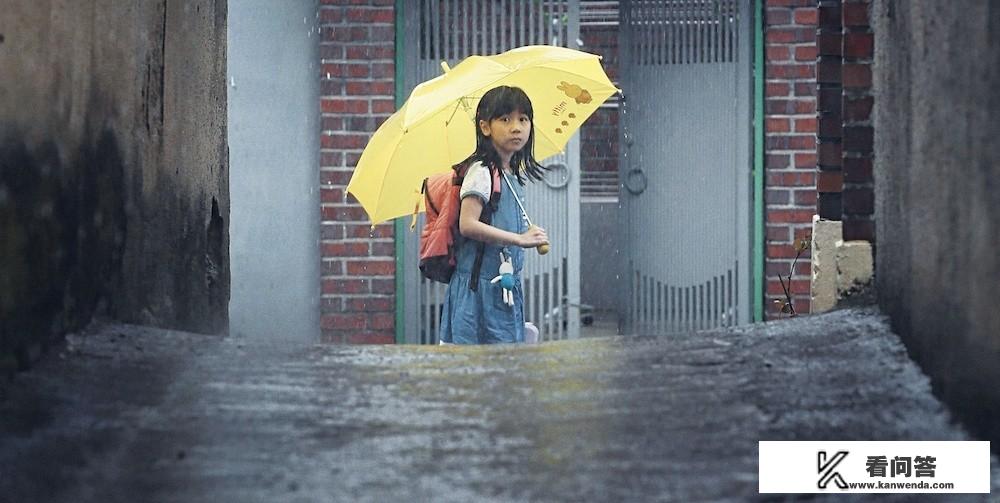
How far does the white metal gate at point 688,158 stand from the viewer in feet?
25.7

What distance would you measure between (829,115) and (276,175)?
3.98m

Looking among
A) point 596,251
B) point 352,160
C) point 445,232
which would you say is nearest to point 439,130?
point 445,232

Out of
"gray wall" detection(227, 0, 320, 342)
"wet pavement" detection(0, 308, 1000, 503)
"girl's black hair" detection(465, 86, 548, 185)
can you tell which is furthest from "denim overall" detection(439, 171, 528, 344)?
"gray wall" detection(227, 0, 320, 342)

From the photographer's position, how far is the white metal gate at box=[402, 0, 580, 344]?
7.76 metres

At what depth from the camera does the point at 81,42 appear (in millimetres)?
3146

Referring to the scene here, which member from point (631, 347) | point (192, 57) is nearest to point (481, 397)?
point (631, 347)

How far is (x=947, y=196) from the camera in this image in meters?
2.84

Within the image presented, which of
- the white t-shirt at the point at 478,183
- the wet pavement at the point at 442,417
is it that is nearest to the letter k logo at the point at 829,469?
the wet pavement at the point at 442,417

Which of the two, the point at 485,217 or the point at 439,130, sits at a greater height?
the point at 439,130

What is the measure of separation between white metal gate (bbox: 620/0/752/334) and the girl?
9.74 feet

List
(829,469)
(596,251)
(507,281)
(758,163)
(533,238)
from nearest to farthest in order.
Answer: (829,469)
(533,238)
(507,281)
(758,163)
(596,251)

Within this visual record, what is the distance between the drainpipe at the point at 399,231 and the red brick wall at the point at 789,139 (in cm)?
213

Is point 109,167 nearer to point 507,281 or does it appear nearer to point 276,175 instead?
point 507,281

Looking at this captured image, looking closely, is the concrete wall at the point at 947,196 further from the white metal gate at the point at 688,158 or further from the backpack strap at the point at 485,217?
the white metal gate at the point at 688,158
